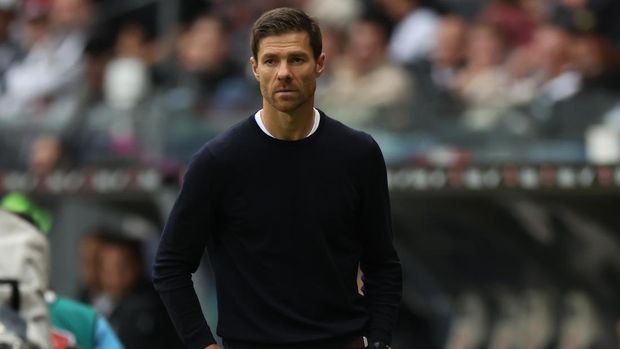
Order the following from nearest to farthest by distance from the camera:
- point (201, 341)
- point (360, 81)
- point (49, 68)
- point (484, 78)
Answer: point (201, 341) < point (484, 78) < point (360, 81) < point (49, 68)

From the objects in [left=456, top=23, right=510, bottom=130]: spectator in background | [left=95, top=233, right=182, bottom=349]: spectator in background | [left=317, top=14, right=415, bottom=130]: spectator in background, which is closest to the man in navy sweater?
[left=95, top=233, right=182, bottom=349]: spectator in background

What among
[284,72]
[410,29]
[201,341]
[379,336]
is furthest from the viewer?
[410,29]

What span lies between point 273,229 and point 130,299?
5.00m

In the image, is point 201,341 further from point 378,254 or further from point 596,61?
point 596,61

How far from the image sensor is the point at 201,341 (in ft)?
15.7

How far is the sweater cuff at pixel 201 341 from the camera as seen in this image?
477 cm

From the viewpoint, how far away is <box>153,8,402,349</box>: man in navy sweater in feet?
15.7

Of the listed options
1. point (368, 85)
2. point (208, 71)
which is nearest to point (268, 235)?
point (368, 85)

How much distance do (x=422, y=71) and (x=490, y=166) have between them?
81.1 inches

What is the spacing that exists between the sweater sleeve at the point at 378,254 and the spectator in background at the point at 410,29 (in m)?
6.68

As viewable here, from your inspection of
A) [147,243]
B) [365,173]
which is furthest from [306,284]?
[147,243]

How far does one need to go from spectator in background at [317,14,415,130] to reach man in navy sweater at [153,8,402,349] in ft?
17.2

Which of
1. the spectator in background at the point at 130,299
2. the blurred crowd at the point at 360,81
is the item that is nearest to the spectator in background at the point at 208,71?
the blurred crowd at the point at 360,81

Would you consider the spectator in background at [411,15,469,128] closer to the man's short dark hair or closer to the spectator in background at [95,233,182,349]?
the spectator in background at [95,233,182,349]
